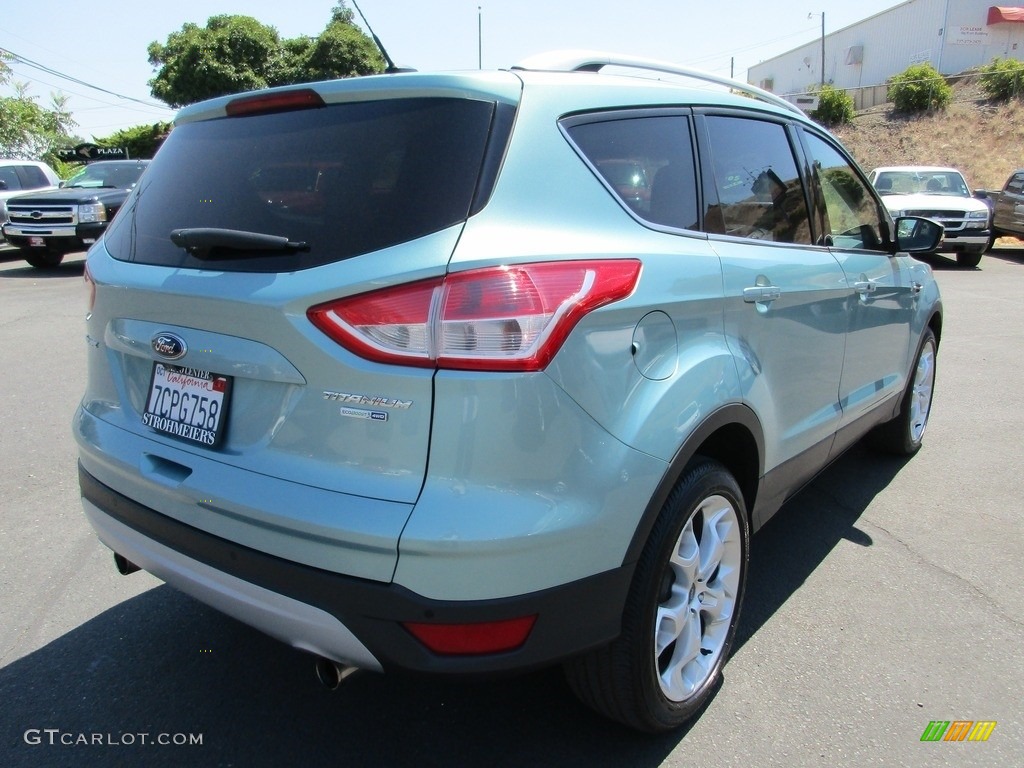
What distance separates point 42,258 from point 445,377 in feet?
48.2

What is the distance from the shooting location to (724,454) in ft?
8.79

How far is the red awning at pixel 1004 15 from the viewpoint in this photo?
4680cm

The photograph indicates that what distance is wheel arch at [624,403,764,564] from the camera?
205cm

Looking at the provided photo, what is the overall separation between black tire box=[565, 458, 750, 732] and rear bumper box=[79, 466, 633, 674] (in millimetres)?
116

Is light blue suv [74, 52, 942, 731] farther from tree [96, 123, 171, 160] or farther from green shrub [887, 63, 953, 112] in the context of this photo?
tree [96, 123, 171, 160]

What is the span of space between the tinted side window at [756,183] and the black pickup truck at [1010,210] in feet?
51.6

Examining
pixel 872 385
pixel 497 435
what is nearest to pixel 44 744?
pixel 497 435

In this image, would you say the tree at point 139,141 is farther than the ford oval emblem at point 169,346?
Yes

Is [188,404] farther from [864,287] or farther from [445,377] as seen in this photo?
[864,287]

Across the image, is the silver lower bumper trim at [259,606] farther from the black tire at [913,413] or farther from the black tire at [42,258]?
the black tire at [42,258]

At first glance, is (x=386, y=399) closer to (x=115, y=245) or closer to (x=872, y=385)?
(x=115, y=245)

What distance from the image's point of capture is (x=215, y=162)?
2.35m

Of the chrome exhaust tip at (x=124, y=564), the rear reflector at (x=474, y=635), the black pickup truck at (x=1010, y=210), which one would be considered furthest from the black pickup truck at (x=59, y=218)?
the black pickup truck at (x=1010, y=210)

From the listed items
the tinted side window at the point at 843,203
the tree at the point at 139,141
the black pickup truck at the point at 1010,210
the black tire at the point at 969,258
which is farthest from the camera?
the tree at the point at 139,141
